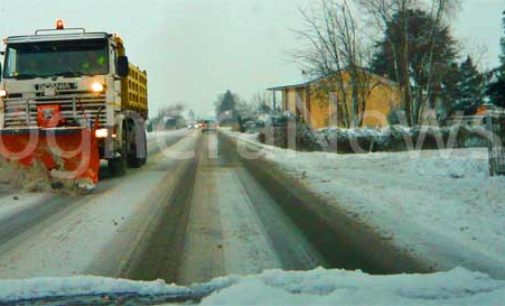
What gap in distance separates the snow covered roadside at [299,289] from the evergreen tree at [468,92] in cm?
5632

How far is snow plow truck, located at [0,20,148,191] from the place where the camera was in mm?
13562

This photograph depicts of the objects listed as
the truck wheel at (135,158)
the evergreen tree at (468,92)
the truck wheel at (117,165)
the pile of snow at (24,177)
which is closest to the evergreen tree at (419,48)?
the truck wheel at (135,158)

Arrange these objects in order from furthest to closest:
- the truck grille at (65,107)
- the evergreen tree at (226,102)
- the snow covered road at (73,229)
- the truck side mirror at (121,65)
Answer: the evergreen tree at (226,102) → the truck side mirror at (121,65) → the truck grille at (65,107) → the snow covered road at (73,229)

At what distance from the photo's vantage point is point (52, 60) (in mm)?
15094

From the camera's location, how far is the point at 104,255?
733 cm

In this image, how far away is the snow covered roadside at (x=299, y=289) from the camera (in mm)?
5238

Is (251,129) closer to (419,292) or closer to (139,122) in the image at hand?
(139,122)

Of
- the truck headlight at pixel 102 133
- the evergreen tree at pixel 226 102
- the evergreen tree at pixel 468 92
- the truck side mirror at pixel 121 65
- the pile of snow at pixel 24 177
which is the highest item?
the evergreen tree at pixel 226 102

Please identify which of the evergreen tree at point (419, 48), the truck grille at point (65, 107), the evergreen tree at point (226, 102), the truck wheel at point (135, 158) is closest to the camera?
the truck grille at point (65, 107)

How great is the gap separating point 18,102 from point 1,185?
→ 2.01 m

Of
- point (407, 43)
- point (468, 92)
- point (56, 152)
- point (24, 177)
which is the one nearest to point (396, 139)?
point (407, 43)

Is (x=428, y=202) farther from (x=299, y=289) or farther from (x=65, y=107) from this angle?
(x=65, y=107)

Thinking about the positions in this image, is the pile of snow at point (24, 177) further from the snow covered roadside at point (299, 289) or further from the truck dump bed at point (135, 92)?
the snow covered roadside at point (299, 289)

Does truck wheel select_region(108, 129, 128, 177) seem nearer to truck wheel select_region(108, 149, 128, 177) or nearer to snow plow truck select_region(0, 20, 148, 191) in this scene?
truck wheel select_region(108, 149, 128, 177)
